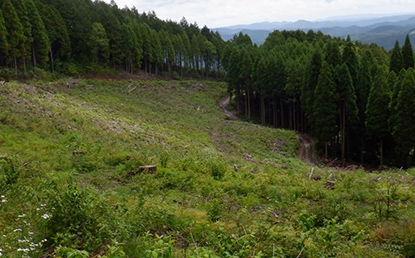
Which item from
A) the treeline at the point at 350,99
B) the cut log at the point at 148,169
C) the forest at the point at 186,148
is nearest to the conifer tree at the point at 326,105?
the treeline at the point at 350,99

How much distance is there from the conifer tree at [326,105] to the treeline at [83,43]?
34077 mm

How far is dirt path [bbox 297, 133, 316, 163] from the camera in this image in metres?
31.3

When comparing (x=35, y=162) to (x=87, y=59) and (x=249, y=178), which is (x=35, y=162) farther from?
(x=87, y=59)

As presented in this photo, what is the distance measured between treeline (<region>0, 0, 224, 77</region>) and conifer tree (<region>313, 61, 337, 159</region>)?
34.1 meters

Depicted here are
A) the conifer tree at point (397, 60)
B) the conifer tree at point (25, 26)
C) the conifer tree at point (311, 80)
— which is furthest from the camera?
A: the conifer tree at point (25, 26)

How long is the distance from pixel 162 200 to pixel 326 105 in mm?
27426

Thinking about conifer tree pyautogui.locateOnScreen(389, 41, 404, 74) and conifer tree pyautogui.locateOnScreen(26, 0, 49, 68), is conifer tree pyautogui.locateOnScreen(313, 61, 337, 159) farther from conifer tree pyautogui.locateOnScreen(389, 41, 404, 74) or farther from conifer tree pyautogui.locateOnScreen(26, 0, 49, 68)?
conifer tree pyautogui.locateOnScreen(26, 0, 49, 68)

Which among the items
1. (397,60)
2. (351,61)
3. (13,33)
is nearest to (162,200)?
(351,61)

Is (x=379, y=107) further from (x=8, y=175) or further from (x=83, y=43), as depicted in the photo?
(x=83, y=43)

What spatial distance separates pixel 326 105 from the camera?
32.5m

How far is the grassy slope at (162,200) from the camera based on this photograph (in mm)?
5754

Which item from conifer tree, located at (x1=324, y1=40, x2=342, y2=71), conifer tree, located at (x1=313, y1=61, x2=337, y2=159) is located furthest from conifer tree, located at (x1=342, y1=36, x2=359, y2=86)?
conifer tree, located at (x1=313, y1=61, x2=337, y2=159)

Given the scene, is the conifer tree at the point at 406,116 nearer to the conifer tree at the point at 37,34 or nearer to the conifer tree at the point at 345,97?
the conifer tree at the point at 345,97

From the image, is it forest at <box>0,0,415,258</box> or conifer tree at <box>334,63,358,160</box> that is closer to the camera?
forest at <box>0,0,415,258</box>
